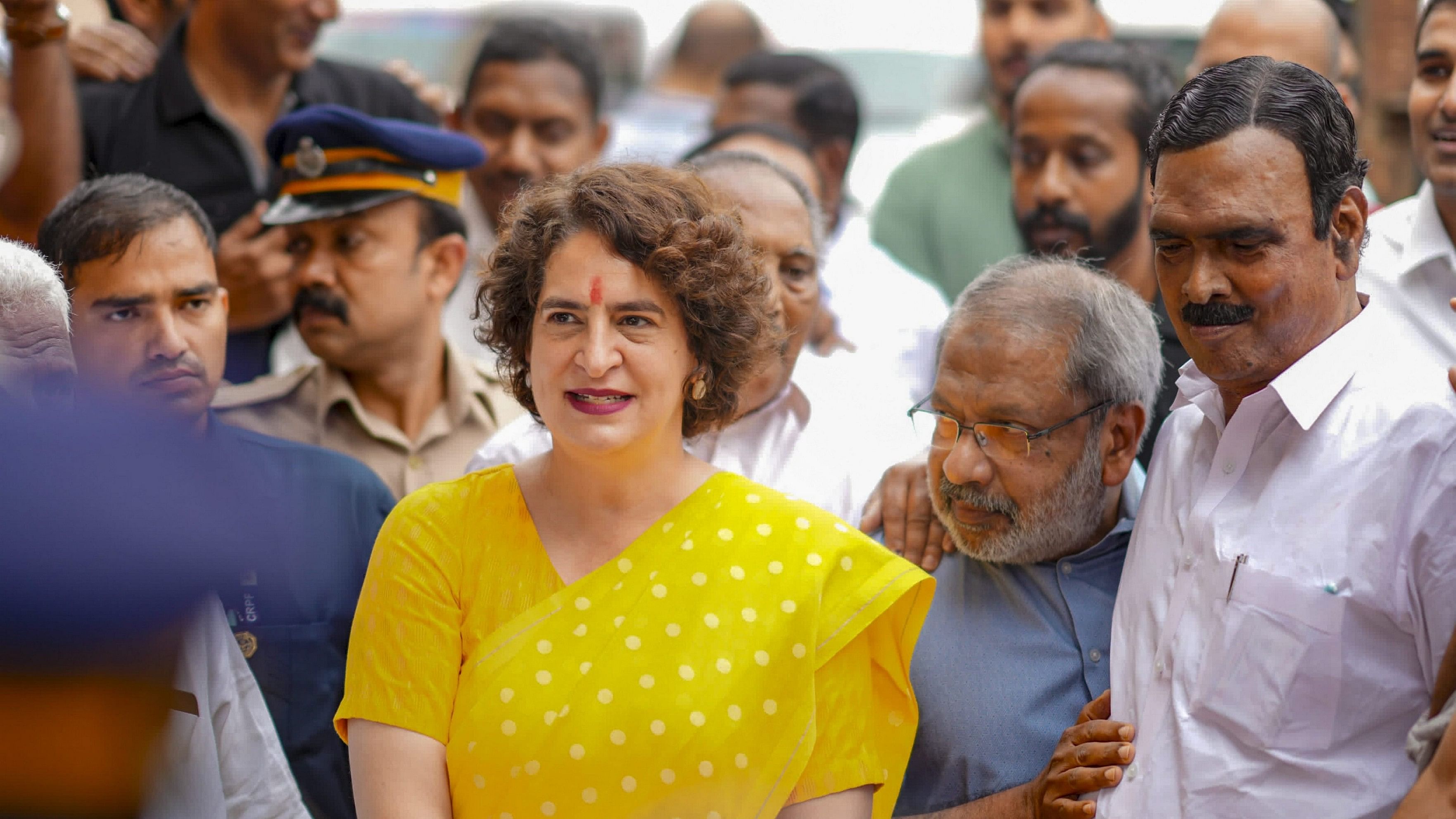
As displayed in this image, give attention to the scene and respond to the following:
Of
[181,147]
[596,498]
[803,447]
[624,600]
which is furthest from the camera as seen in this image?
[181,147]

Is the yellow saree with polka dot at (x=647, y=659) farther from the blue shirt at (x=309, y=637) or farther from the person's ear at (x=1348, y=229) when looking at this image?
the person's ear at (x=1348, y=229)

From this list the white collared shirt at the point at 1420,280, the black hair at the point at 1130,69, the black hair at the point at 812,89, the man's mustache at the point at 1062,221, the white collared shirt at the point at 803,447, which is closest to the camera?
the white collared shirt at the point at 1420,280

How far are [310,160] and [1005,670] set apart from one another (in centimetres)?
224

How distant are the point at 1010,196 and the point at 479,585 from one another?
121 inches

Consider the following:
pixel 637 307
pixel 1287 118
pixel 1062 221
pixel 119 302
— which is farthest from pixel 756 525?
pixel 1062 221

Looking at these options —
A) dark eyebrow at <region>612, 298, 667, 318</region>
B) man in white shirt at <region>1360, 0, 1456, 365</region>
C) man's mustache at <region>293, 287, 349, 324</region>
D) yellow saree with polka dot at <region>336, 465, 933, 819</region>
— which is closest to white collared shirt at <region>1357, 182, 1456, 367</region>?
man in white shirt at <region>1360, 0, 1456, 365</region>

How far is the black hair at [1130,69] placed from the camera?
4359mm

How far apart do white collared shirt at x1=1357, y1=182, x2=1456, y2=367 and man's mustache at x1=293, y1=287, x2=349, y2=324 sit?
2.51 m

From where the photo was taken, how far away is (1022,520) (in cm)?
294

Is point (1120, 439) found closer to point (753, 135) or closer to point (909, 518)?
point (909, 518)

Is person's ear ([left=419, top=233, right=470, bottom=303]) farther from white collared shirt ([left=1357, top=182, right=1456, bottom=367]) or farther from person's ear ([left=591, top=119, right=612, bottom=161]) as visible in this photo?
white collared shirt ([left=1357, top=182, right=1456, bottom=367])

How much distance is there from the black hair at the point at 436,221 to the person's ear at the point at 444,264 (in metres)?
Result: 0.01

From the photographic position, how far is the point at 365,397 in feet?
13.0

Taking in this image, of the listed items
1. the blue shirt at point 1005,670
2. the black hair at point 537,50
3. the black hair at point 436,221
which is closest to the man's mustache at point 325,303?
the black hair at point 436,221
